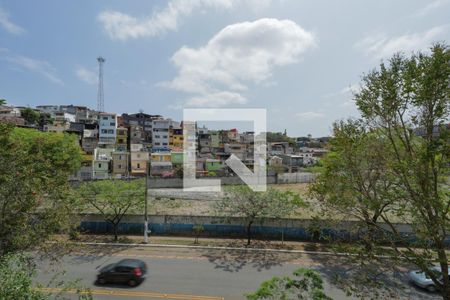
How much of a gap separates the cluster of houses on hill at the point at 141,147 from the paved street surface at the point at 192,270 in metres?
17.5

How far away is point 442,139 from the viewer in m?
6.79

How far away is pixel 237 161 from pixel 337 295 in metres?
48.4

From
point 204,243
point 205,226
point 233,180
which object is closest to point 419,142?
point 204,243

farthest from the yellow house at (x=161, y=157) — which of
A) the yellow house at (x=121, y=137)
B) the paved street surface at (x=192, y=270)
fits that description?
the paved street surface at (x=192, y=270)

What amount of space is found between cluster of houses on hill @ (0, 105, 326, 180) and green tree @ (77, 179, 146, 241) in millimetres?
12049

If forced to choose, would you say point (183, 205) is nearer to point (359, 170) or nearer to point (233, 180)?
point (233, 180)

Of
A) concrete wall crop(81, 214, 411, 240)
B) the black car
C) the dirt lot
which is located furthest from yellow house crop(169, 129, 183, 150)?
the black car

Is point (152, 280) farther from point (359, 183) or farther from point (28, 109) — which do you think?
point (28, 109)

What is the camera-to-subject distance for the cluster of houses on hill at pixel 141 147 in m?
55.5

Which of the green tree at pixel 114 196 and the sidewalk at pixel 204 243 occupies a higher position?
the green tree at pixel 114 196

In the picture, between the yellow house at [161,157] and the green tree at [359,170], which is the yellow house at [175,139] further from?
the green tree at [359,170]

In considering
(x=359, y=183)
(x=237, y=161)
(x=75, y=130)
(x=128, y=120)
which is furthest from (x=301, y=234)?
(x=128, y=120)

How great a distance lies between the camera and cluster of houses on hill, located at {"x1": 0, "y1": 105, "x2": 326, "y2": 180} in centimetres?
5553

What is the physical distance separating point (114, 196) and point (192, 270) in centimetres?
914
